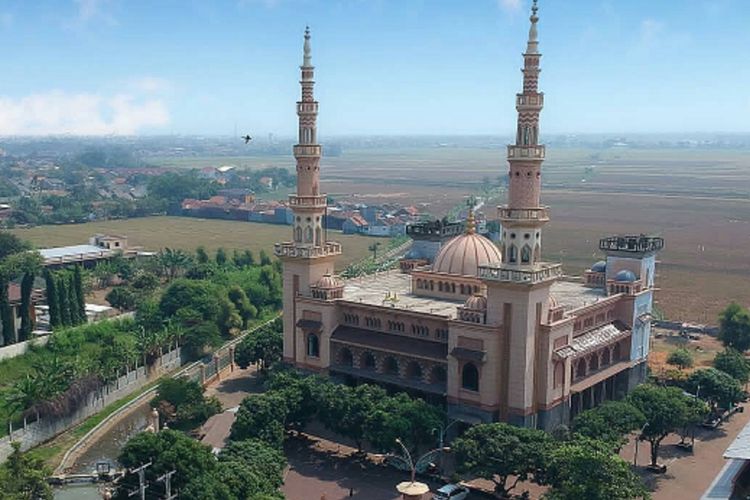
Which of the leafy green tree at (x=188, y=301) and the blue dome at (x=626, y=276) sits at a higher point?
the blue dome at (x=626, y=276)

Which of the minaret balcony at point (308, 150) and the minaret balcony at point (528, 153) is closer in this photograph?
Answer: the minaret balcony at point (528, 153)

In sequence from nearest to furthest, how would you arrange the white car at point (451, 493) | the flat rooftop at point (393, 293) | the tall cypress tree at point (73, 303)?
the white car at point (451, 493) → the flat rooftop at point (393, 293) → the tall cypress tree at point (73, 303)

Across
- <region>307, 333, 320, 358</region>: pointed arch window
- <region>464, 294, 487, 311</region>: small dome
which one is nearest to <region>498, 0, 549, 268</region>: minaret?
<region>464, 294, 487, 311</region>: small dome

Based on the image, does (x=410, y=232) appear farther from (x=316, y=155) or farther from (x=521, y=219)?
(x=521, y=219)

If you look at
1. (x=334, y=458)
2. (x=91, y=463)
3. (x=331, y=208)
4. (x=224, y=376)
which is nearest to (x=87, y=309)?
(x=224, y=376)

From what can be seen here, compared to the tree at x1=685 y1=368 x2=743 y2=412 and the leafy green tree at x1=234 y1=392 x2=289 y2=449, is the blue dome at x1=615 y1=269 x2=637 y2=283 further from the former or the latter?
the leafy green tree at x1=234 y1=392 x2=289 y2=449

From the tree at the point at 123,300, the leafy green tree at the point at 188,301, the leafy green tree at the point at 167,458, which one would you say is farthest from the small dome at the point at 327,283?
the tree at the point at 123,300

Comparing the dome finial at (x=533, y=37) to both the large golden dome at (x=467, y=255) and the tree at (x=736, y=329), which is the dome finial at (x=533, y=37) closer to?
the large golden dome at (x=467, y=255)
